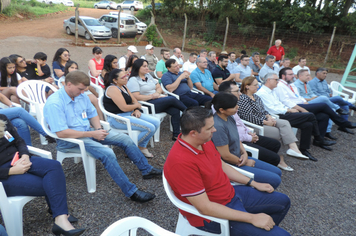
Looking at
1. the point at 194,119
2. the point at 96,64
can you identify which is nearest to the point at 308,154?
the point at 194,119

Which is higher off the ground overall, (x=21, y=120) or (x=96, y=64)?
(x=96, y=64)

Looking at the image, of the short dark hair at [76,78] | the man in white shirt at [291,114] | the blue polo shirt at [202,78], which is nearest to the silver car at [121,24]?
the blue polo shirt at [202,78]

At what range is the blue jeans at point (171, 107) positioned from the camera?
3906 millimetres

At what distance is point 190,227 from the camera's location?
69.3 inches

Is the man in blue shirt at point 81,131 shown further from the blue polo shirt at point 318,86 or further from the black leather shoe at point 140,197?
the blue polo shirt at point 318,86

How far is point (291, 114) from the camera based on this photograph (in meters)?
4.05

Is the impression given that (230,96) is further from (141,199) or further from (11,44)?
(11,44)

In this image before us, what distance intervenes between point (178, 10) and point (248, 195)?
19.6 m

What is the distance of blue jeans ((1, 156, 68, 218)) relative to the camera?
1868 mm

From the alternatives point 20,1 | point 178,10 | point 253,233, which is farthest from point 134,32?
point 253,233

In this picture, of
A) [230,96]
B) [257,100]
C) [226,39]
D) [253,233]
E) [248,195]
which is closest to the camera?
[253,233]

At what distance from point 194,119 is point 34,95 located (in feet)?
10.5

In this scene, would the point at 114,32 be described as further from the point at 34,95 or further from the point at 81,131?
the point at 81,131

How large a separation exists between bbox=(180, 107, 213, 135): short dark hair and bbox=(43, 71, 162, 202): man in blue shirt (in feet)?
3.47
